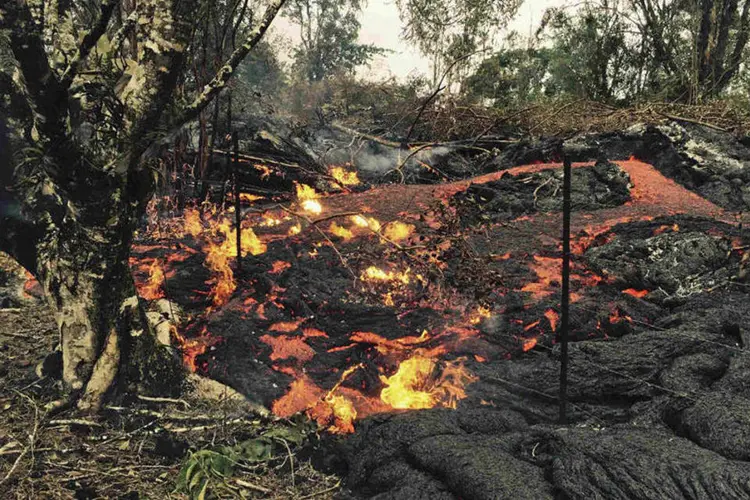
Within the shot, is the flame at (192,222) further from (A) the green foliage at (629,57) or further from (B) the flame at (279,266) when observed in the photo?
(A) the green foliage at (629,57)

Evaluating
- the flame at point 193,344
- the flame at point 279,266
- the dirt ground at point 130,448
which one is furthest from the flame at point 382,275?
the dirt ground at point 130,448

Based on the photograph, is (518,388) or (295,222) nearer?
(518,388)

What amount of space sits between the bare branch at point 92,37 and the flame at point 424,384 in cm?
349

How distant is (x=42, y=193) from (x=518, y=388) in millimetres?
4162

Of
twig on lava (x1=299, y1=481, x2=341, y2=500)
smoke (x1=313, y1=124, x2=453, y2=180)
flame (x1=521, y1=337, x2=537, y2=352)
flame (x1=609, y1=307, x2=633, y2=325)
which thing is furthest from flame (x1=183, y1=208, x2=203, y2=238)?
flame (x1=609, y1=307, x2=633, y2=325)

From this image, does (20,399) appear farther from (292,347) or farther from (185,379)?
(292,347)

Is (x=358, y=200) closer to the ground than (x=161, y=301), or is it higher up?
higher up

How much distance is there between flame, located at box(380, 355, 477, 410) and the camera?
181 inches

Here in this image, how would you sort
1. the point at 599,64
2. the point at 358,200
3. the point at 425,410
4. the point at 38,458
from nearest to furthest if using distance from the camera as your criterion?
the point at 38,458 → the point at 425,410 → the point at 358,200 → the point at 599,64

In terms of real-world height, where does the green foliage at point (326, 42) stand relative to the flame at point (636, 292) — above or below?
above

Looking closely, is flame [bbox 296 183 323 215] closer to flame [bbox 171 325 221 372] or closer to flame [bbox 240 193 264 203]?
flame [bbox 240 193 264 203]

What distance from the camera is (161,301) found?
237 inches

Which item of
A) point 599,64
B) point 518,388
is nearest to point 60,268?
point 518,388

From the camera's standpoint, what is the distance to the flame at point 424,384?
4.59m
